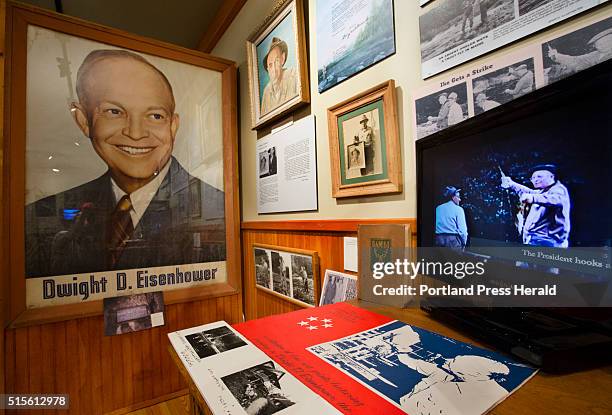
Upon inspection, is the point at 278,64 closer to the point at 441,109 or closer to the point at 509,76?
the point at 441,109

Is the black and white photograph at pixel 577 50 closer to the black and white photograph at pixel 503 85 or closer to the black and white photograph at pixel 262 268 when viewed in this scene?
the black and white photograph at pixel 503 85

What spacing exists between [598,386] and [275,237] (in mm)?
1475

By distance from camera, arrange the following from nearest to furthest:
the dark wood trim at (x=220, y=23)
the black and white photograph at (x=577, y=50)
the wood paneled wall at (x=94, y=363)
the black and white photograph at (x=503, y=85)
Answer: the black and white photograph at (x=577, y=50), the black and white photograph at (x=503, y=85), the wood paneled wall at (x=94, y=363), the dark wood trim at (x=220, y=23)

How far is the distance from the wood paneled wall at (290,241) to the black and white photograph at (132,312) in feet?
1.89

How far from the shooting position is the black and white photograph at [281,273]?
1634mm

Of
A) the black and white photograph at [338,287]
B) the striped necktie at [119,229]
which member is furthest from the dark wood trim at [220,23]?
the black and white photograph at [338,287]

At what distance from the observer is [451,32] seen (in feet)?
2.85

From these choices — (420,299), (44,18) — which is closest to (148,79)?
(44,18)

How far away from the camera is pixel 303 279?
152 centimetres

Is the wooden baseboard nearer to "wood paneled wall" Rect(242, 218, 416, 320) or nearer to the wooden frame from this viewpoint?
"wood paneled wall" Rect(242, 218, 416, 320)

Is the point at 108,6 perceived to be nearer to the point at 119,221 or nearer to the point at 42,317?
the point at 119,221

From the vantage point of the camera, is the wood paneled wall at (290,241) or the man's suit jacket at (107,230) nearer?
the wood paneled wall at (290,241)

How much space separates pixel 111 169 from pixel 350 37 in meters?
1.46

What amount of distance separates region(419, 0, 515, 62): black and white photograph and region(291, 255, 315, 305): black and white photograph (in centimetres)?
103
